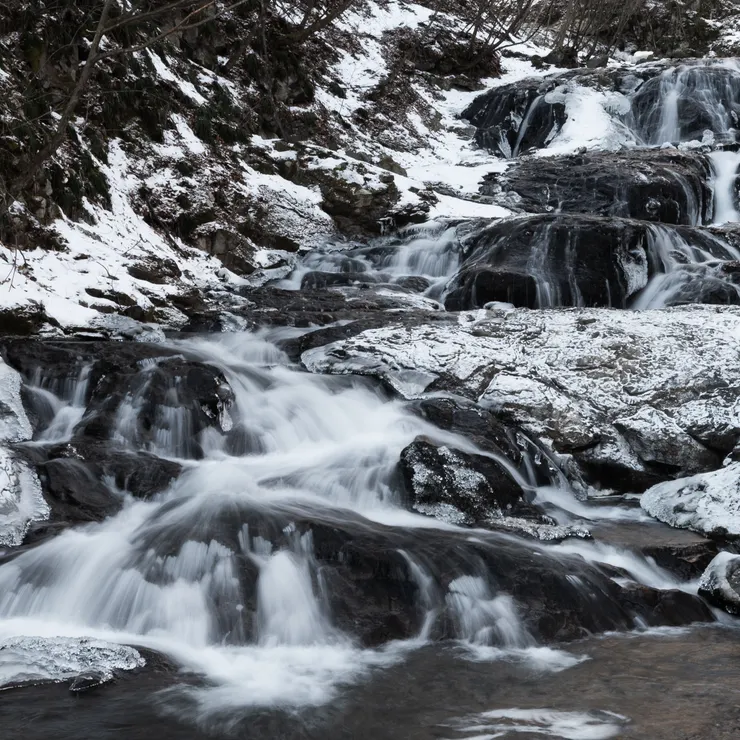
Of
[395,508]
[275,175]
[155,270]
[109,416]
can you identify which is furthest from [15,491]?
[275,175]

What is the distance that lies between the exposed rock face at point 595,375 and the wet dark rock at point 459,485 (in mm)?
876

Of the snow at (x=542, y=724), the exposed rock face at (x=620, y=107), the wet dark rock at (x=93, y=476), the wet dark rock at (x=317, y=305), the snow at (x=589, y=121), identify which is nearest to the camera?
the snow at (x=542, y=724)

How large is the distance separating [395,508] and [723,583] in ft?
6.84

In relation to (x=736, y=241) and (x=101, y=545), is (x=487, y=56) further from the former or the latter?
(x=101, y=545)

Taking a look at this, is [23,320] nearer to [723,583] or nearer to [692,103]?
[723,583]

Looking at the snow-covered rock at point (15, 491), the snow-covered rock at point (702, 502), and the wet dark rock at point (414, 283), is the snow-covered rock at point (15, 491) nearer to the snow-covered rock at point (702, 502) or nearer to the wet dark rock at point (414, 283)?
the snow-covered rock at point (702, 502)

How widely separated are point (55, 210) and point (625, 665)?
7368 mm

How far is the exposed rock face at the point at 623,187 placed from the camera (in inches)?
496

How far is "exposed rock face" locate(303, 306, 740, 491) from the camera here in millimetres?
6137

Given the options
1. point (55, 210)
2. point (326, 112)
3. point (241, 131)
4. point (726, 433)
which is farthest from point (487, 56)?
point (726, 433)

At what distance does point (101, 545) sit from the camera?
4332 millimetres

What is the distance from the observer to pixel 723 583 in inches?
172

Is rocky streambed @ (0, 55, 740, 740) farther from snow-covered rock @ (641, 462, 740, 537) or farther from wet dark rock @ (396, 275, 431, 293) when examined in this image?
wet dark rock @ (396, 275, 431, 293)

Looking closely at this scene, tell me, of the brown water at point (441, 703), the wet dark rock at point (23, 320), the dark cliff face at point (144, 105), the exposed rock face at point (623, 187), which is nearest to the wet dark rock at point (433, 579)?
the brown water at point (441, 703)
